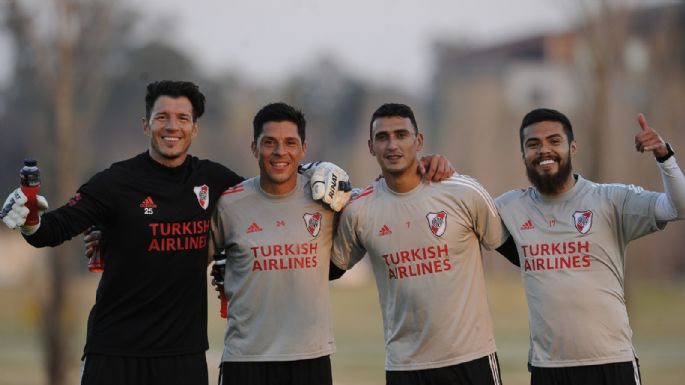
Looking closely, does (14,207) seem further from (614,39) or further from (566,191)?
(614,39)

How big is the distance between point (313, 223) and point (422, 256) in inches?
30.2

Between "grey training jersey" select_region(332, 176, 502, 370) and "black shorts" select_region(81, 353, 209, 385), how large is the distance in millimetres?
1296

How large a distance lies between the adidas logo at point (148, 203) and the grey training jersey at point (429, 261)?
1.27m

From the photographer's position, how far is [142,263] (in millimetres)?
6281

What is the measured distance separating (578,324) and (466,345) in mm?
709

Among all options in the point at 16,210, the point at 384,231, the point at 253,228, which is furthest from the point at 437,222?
the point at 16,210

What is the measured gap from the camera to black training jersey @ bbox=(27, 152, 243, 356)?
625cm

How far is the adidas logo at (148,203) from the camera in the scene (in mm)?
6344

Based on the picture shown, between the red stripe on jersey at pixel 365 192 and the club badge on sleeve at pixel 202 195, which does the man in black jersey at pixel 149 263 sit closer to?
the club badge on sleeve at pixel 202 195

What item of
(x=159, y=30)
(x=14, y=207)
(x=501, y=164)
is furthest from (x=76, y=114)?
(x=501, y=164)

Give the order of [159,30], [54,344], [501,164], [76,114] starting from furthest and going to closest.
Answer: [501,164], [159,30], [76,114], [54,344]

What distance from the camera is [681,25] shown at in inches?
1222

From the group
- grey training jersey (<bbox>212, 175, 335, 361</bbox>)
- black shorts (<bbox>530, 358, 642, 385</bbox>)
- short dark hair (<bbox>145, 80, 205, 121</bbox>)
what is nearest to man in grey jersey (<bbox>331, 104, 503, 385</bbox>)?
grey training jersey (<bbox>212, 175, 335, 361</bbox>)

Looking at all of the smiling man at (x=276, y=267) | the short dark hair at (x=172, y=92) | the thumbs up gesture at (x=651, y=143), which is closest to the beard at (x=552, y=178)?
the thumbs up gesture at (x=651, y=143)
